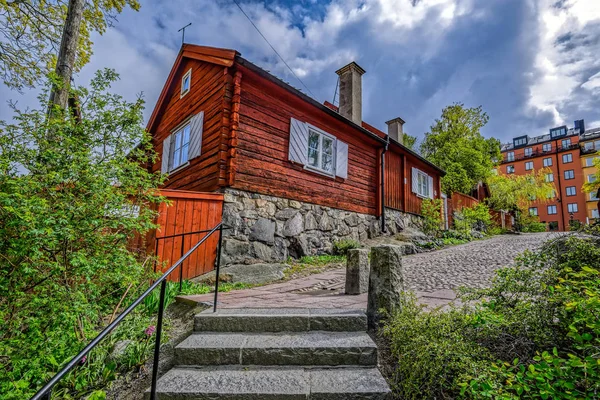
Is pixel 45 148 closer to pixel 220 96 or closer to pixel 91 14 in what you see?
pixel 220 96

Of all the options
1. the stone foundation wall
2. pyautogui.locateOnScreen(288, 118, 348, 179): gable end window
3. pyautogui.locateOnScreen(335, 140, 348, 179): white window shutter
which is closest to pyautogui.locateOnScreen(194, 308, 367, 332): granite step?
the stone foundation wall

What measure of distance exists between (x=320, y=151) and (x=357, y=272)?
5461mm

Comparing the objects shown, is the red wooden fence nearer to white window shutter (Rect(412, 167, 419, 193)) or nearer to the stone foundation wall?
the stone foundation wall

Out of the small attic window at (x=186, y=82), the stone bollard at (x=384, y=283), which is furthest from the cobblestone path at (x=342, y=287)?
the small attic window at (x=186, y=82)

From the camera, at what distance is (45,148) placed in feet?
10.6

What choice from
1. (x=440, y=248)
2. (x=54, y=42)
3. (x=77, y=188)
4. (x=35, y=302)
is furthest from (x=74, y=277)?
(x=440, y=248)

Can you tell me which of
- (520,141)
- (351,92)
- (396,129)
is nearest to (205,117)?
(351,92)

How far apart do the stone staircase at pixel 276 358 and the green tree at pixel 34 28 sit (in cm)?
827

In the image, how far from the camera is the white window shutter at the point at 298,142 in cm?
833

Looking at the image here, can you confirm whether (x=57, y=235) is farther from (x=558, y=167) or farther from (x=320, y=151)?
(x=558, y=167)

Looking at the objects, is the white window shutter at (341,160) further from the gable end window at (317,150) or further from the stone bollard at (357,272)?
the stone bollard at (357,272)

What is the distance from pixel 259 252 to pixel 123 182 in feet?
13.5

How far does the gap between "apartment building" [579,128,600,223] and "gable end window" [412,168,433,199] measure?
33967 mm

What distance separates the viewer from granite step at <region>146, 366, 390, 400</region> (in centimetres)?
210
